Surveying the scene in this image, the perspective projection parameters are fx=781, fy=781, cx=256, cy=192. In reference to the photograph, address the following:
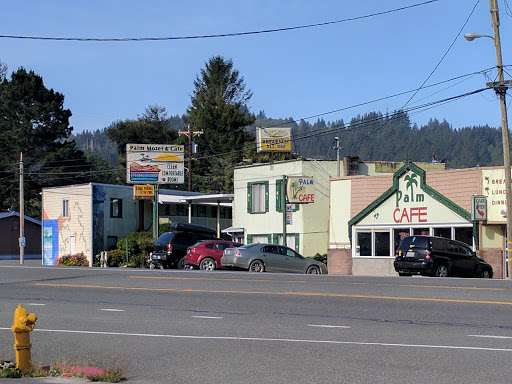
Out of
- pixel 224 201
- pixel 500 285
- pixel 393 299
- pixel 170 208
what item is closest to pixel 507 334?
pixel 393 299

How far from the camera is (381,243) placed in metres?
39.0

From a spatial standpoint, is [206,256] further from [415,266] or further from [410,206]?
[410,206]

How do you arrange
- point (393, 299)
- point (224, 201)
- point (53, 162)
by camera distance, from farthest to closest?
point (53, 162) → point (224, 201) → point (393, 299)

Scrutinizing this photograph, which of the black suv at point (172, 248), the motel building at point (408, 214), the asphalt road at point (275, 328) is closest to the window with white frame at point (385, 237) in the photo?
the motel building at point (408, 214)

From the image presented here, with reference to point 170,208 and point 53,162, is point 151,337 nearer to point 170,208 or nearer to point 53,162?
point 170,208

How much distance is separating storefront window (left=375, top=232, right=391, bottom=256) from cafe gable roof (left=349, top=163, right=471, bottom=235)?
0.57 meters

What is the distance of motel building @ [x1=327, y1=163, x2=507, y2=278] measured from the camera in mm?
34094

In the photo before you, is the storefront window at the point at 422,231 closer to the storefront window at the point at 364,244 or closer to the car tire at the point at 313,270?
the storefront window at the point at 364,244

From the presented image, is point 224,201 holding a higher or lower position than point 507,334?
higher

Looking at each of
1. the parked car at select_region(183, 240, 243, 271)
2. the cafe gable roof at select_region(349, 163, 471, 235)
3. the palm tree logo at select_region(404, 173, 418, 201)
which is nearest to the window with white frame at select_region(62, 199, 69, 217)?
the cafe gable roof at select_region(349, 163, 471, 235)

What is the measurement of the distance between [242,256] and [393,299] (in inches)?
541

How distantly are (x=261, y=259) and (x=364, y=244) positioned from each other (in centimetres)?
1002

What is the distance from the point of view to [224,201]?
57.3 meters

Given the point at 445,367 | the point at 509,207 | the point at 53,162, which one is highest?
the point at 53,162
